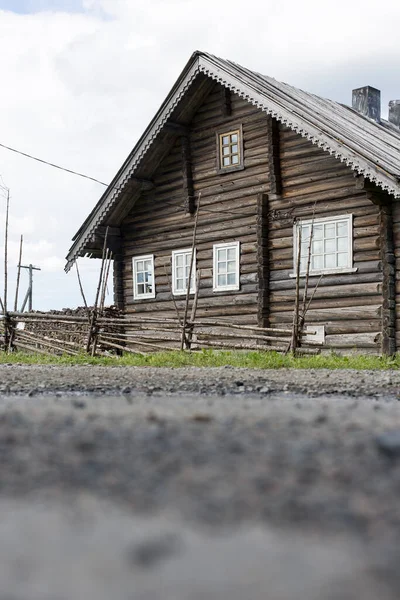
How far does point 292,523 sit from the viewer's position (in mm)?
2076

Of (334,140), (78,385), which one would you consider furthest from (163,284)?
(78,385)

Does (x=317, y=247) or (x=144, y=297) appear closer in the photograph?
(x=317, y=247)

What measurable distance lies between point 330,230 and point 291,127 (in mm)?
2350

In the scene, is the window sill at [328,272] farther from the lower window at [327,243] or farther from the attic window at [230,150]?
the attic window at [230,150]

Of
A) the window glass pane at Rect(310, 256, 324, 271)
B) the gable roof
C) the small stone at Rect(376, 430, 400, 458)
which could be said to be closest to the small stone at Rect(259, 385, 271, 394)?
the small stone at Rect(376, 430, 400, 458)

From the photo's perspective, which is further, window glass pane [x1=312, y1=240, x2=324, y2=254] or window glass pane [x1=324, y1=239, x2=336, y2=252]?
window glass pane [x1=312, y1=240, x2=324, y2=254]

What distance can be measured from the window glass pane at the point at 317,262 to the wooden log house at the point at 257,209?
0.02m

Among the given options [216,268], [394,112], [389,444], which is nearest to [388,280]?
[216,268]

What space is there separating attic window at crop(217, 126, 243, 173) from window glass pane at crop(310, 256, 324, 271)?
10.1 feet

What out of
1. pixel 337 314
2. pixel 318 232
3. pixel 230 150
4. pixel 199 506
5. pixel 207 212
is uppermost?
pixel 230 150

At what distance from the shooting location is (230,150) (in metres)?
18.2

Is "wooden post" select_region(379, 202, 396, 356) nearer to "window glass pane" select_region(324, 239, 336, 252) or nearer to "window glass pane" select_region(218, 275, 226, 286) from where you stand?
"window glass pane" select_region(324, 239, 336, 252)

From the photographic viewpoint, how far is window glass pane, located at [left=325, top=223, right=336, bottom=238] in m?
16.0

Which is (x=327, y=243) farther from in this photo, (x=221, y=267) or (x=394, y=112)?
(x=394, y=112)
